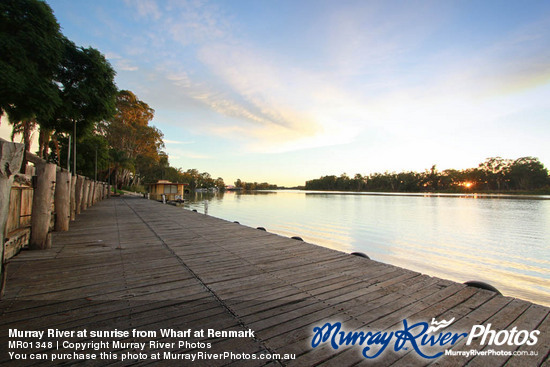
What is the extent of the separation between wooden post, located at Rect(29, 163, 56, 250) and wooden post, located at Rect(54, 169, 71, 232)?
1.69 meters

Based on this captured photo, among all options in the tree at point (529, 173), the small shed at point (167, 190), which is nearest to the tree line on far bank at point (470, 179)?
the tree at point (529, 173)

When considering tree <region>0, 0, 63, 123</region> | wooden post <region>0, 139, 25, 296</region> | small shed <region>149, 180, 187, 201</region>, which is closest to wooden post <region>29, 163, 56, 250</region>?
wooden post <region>0, 139, 25, 296</region>

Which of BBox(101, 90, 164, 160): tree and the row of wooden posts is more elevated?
BBox(101, 90, 164, 160): tree

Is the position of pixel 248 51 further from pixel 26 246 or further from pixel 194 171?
pixel 194 171

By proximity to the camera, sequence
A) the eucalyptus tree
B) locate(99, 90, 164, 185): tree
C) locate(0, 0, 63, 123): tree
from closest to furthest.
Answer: locate(0, 0, 63, 123): tree
the eucalyptus tree
locate(99, 90, 164, 185): tree

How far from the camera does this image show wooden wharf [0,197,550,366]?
80.7 inches

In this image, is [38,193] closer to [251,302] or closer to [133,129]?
[251,302]

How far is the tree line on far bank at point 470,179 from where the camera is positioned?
86.3 m

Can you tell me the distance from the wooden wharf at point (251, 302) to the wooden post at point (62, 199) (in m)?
2.44

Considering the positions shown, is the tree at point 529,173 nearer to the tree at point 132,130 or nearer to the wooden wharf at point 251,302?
the tree at point 132,130

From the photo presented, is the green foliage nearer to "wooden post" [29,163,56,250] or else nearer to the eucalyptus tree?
the eucalyptus tree

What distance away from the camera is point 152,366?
5.89 feet

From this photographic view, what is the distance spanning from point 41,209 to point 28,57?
1051 centimetres

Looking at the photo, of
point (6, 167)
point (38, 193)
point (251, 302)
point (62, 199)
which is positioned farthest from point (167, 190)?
point (251, 302)
